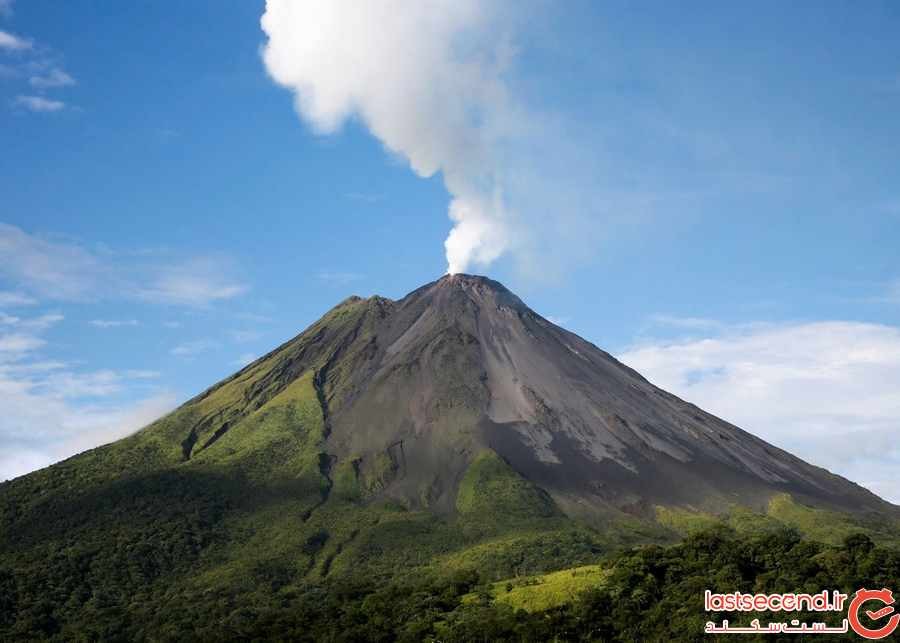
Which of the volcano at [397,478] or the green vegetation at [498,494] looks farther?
the green vegetation at [498,494]

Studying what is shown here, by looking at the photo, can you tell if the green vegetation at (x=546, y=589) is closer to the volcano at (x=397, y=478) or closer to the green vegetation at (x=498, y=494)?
the volcano at (x=397, y=478)

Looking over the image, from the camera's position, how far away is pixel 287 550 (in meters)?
117

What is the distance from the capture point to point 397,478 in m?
138

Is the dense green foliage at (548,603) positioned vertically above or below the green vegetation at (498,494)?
below

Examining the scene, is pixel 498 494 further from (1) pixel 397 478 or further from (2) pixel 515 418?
(2) pixel 515 418

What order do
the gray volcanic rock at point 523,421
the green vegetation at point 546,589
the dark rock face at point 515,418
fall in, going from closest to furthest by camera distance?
the green vegetation at point 546,589 < the gray volcanic rock at point 523,421 < the dark rock face at point 515,418

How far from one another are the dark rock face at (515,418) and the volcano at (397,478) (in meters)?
0.39

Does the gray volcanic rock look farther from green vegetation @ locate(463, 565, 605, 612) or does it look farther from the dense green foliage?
green vegetation @ locate(463, 565, 605, 612)

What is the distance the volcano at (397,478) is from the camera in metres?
111

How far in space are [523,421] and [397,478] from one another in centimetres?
2148

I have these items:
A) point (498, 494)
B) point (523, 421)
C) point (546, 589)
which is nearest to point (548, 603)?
point (546, 589)

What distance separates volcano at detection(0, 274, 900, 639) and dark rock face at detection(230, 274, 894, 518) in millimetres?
387

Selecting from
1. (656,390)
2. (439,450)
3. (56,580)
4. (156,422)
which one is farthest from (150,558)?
(656,390)

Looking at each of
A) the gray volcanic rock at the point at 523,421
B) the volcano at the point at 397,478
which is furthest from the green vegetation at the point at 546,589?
the gray volcanic rock at the point at 523,421
